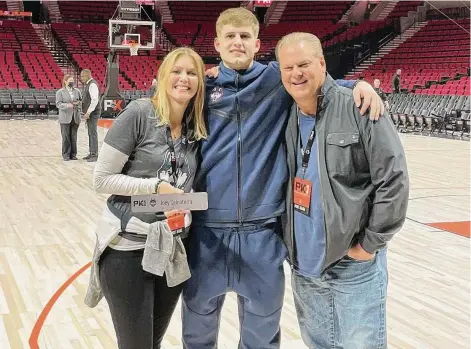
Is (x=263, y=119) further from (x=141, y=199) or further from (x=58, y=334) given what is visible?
(x=58, y=334)

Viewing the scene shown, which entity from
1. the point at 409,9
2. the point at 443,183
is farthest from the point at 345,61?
the point at 443,183

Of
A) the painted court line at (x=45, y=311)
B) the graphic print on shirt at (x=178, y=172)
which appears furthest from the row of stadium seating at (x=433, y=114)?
the graphic print on shirt at (x=178, y=172)

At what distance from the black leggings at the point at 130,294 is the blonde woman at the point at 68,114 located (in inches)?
290

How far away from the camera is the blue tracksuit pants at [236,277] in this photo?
2180mm

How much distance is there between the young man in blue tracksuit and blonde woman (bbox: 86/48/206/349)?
0.11 m

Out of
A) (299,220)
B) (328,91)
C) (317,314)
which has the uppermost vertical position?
(328,91)

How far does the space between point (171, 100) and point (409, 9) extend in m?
26.4

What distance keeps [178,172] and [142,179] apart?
0.13 metres

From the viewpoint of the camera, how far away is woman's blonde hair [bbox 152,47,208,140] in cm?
202

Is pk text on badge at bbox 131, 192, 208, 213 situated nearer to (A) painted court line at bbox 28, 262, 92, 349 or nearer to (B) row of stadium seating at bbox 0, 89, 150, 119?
(A) painted court line at bbox 28, 262, 92, 349

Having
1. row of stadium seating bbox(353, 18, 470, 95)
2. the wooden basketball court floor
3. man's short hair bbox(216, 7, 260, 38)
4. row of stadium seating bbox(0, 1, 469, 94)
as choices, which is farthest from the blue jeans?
row of stadium seating bbox(0, 1, 469, 94)

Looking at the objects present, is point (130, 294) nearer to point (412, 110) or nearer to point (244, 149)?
point (244, 149)

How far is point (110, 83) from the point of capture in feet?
56.0

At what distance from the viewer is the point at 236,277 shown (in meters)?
2.21
